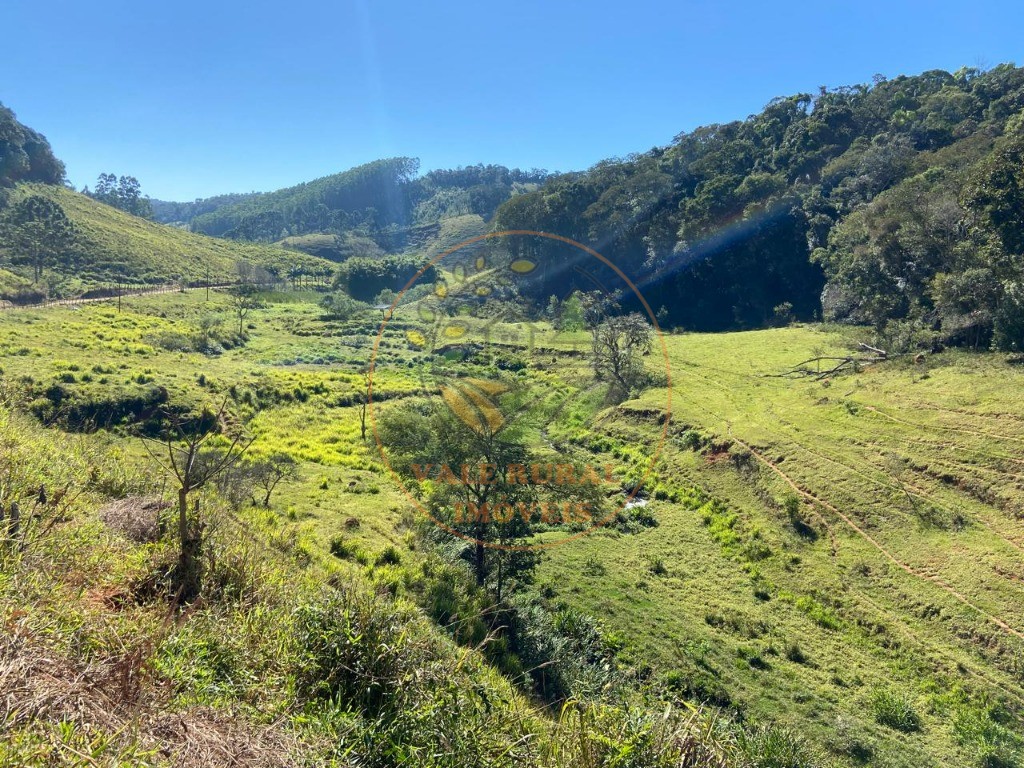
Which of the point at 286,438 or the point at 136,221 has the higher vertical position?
the point at 136,221

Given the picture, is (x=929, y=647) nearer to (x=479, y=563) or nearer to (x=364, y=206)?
(x=479, y=563)

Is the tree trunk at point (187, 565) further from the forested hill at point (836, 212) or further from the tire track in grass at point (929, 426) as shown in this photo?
the forested hill at point (836, 212)

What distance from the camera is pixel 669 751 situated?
401 cm

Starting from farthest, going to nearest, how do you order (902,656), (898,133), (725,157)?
1. (725,157)
2. (898,133)
3. (902,656)

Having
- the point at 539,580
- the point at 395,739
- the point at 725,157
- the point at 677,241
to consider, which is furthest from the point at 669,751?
the point at 725,157

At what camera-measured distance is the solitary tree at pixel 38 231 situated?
6081cm

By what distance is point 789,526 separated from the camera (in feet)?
59.0

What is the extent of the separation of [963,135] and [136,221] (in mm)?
120634

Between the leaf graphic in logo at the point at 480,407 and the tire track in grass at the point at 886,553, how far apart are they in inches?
488

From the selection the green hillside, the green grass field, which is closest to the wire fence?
the green hillside

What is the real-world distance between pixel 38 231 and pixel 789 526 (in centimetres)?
8519

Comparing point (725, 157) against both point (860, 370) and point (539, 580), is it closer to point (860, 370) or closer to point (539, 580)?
point (860, 370)

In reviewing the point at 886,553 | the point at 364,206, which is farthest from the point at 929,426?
the point at 364,206

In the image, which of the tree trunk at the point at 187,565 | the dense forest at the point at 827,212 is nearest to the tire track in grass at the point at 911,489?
the dense forest at the point at 827,212
